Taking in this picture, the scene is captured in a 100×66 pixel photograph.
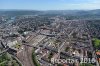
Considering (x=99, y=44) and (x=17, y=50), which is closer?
(x=17, y=50)

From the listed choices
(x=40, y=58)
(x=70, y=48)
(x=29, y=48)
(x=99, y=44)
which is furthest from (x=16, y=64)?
(x=99, y=44)

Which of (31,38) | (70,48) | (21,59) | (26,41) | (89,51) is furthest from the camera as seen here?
(31,38)

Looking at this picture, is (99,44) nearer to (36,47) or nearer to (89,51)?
(89,51)

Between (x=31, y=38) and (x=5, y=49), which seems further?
(x=31, y=38)

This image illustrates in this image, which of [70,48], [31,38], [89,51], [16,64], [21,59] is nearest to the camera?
[16,64]

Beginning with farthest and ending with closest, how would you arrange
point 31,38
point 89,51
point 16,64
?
point 31,38 → point 89,51 → point 16,64

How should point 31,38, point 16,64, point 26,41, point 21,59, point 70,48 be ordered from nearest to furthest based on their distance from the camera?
point 16,64 < point 21,59 < point 70,48 < point 26,41 < point 31,38

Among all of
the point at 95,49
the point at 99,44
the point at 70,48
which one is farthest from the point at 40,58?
the point at 99,44

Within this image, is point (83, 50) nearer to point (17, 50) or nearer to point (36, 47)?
point (36, 47)
